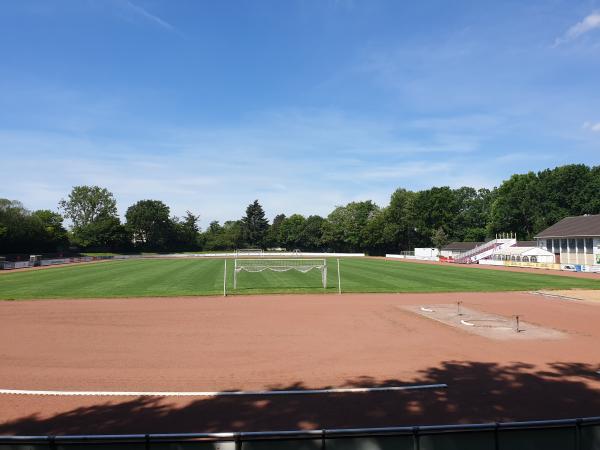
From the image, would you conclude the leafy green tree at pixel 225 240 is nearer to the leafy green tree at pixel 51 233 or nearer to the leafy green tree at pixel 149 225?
the leafy green tree at pixel 149 225

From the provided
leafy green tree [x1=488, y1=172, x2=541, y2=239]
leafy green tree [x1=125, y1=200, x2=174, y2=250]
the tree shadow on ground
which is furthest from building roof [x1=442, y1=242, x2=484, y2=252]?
the tree shadow on ground

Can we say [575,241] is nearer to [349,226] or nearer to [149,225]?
[349,226]

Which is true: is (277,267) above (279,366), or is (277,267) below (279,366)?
above

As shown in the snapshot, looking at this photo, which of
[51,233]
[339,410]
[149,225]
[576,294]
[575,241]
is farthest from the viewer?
[149,225]

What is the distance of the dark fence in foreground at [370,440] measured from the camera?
439cm

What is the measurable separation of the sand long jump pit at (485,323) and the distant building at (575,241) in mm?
38435

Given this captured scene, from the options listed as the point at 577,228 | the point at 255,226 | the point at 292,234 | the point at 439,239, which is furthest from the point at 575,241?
the point at 255,226

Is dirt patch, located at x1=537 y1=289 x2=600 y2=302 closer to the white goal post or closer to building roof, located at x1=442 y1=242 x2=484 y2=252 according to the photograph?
the white goal post

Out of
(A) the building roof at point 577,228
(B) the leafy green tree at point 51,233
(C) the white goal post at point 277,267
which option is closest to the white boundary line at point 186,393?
(C) the white goal post at point 277,267

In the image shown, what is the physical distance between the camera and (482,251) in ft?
247

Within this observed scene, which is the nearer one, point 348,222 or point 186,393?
point 186,393

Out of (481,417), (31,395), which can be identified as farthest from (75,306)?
(481,417)

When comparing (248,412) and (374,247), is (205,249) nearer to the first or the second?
(374,247)

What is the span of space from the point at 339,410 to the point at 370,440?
15.7ft
